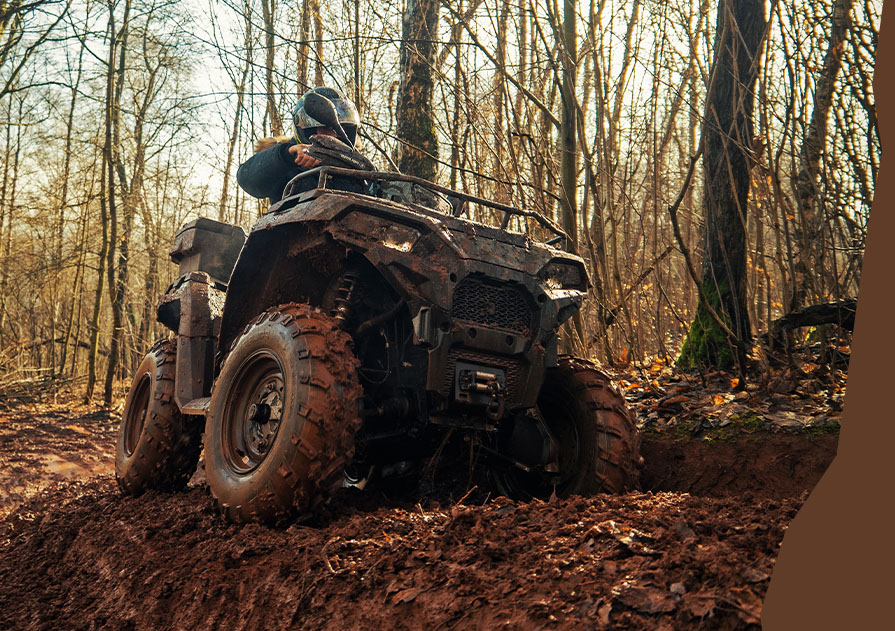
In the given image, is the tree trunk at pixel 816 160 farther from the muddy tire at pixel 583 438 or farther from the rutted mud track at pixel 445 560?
the muddy tire at pixel 583 438

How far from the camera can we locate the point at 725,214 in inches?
266

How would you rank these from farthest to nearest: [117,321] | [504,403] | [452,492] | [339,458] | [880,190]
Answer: [117,321] → [452,492] → [504,403] → [339,458] → [880,190]

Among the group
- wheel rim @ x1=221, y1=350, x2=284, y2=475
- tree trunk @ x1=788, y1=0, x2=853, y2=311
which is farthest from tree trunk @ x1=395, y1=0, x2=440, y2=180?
wheel rim @ x1=221, y1=350, x2=284, y2=475

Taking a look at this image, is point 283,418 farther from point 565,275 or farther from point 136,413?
point 136,413

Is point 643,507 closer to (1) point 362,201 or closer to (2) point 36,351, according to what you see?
(1) point 362,201

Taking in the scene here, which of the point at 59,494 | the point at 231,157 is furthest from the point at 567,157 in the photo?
the point at 231,157

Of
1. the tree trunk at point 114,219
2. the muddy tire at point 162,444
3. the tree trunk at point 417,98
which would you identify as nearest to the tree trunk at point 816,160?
the tree trunk at point 417,98

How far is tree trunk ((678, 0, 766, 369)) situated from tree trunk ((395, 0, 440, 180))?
124 inches

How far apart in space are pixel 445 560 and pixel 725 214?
5155 millimetres

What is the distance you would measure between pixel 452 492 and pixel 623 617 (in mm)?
2879

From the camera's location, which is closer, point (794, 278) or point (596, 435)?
point (596, 435)

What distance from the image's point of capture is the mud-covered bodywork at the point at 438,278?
11.9 ft

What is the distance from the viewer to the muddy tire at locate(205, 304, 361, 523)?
3.32 metres

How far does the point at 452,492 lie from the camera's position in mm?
4785
